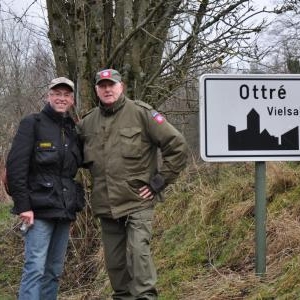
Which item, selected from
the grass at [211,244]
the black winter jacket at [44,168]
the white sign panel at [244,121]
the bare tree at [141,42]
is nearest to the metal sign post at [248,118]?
the white sign panel at [244,121]

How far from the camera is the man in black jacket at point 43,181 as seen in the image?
4.05 metres

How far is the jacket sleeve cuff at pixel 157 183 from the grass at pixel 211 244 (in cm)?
89

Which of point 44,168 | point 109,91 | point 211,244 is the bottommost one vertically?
point 211,244

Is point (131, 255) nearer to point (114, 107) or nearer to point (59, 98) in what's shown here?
point (114, 107)

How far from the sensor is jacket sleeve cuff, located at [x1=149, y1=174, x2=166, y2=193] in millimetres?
4281

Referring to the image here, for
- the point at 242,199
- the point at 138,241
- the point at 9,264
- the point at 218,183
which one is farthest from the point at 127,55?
the point at 138,241

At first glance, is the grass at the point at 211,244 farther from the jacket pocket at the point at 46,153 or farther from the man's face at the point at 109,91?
the man's face at the point at 109,91

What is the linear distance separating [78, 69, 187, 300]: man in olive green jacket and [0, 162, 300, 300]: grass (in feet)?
1.96

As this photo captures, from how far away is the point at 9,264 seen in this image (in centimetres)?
735

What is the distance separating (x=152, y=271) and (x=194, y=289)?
556mm

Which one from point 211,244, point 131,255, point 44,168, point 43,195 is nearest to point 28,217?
point 43,195

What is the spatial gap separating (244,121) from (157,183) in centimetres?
93

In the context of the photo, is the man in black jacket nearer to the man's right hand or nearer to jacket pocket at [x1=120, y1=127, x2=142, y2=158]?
the man's right hand

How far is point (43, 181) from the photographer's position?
13.5 ft
